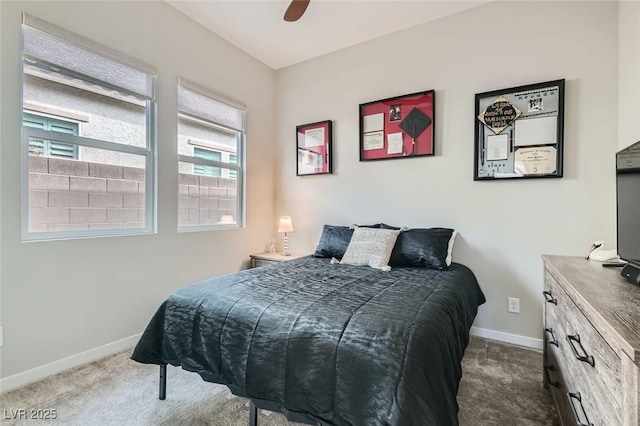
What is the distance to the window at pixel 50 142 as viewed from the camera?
6.42 feet

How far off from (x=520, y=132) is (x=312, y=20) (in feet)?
6.86

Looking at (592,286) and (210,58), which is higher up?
(210,58)

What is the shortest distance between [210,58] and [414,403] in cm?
334

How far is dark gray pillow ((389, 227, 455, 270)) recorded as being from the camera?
2.41m

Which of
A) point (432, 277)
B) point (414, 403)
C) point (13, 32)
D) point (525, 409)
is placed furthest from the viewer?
point (432, 277)

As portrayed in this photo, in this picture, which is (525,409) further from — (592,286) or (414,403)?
(414,403)

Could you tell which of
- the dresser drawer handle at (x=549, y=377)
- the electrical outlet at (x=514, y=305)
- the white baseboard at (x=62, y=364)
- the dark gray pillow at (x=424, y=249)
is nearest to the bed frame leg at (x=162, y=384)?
the white baseboard at (x=62, y=364)

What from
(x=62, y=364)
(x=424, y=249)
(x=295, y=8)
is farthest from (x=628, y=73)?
(x=62, y=364)

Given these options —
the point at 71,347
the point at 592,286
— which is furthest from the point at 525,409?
the point at 71,347

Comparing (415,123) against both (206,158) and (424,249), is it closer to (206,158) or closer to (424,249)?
(424,249)

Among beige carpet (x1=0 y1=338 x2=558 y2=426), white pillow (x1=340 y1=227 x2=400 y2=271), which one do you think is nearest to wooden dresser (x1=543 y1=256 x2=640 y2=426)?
beige carpet (x1=0 y1=338 x2=558 y2=426)

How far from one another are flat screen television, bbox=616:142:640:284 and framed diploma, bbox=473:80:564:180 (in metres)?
0.90

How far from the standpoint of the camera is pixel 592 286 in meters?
1.12

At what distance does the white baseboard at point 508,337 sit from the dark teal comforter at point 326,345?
3.12 feet
